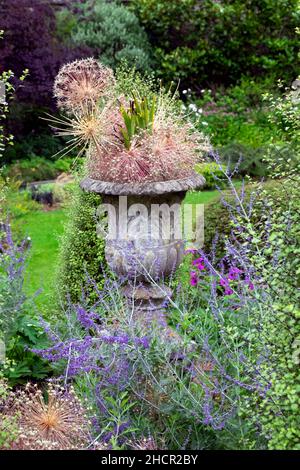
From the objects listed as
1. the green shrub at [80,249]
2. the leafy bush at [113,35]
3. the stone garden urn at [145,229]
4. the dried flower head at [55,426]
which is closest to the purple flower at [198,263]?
the stone garden urn at [145,229]

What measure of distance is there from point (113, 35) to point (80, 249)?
882cm

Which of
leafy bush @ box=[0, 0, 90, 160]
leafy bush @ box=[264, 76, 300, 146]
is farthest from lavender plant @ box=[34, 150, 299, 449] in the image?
leafy bush @ box=[0, 0, 90, 160]

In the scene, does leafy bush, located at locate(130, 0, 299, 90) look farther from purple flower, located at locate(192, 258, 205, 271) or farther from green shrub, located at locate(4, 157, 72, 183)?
purple flower, located at locate(192, 258, 205, 271)

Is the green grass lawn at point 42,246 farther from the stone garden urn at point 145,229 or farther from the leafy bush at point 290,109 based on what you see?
the leafy bush at point 290,109

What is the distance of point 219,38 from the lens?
13.7 m

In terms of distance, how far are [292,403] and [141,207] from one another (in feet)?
6.77

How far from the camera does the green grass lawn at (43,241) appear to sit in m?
6.53

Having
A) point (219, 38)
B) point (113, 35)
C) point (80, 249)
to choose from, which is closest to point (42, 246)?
point (80, 249)

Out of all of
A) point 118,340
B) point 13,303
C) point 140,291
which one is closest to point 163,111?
point 140,291

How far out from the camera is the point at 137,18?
539 inches

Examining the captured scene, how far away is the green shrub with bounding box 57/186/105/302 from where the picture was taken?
508 centimetres

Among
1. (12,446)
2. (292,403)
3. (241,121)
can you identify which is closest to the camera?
(292,403)

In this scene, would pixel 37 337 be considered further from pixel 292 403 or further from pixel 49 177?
pixel 49 177

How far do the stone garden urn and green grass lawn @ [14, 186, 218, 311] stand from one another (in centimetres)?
151
